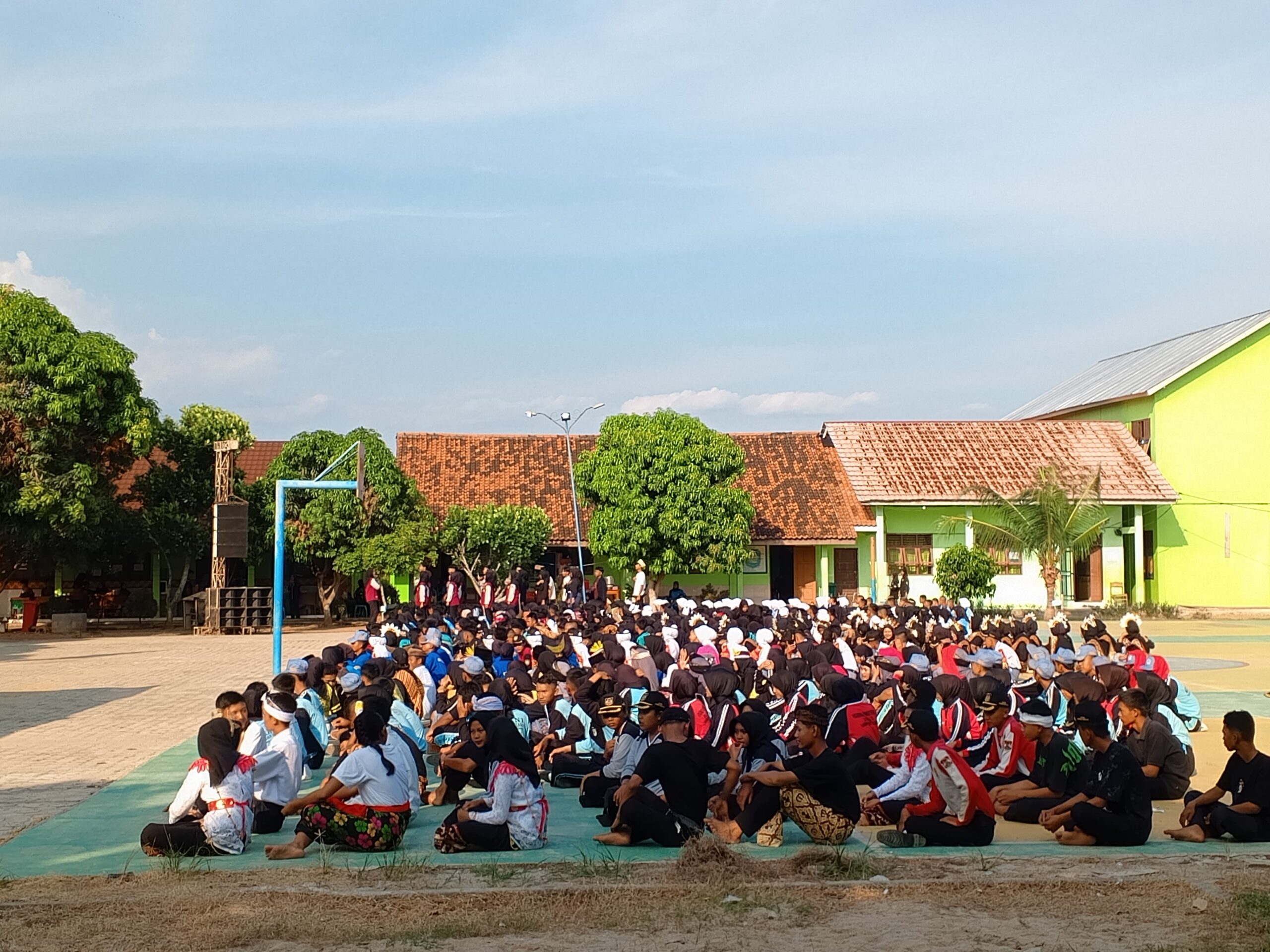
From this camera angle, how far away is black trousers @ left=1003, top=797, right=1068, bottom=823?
8.64 m

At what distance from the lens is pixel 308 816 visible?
7.88m

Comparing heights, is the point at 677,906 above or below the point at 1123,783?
below

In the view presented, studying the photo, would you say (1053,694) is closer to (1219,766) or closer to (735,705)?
(1219,766)

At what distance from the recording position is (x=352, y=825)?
308 inches

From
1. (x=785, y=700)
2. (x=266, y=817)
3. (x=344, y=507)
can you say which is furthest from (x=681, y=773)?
(x=344, y=507)

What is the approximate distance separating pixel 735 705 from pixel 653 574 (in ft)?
79.1

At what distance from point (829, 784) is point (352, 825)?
9.45 feet

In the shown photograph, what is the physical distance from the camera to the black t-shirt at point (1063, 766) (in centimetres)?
857

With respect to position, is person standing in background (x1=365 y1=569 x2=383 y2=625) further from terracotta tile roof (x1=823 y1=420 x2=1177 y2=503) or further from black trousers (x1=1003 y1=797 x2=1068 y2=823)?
black trousers (x1=1003 y1=797 x2=1068 y2=823)

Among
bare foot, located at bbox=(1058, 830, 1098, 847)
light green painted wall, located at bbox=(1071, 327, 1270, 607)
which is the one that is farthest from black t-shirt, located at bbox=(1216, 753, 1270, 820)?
light green painted wall, located at bbox=(1071, 327, 1270, 607)

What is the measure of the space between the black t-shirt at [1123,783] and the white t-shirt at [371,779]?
168 inches

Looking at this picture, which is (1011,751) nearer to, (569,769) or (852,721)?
(852,721)

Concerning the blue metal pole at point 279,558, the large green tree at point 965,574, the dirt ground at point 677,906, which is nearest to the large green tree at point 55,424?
the blue metal pole at point 279,558

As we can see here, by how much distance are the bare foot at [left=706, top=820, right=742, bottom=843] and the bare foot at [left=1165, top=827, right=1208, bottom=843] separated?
2682 millimetres
